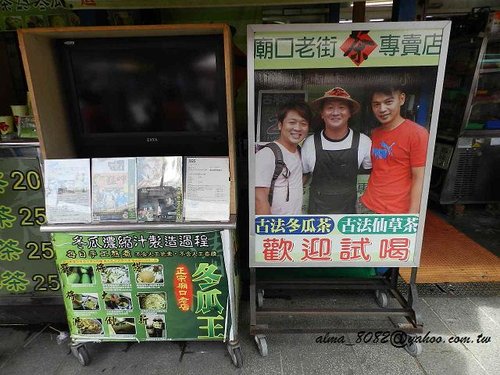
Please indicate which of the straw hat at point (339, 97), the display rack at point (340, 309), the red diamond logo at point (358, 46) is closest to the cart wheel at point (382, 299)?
the display rack at point (340, 309)

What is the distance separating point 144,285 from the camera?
213 centimetres

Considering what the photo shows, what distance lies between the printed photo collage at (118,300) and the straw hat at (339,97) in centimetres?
145

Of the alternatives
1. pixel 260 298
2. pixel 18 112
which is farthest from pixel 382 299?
pixel 18 112

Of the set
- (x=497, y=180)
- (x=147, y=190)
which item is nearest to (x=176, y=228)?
(x=147, y=190)

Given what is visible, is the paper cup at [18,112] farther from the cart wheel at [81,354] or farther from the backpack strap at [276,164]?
the backpack strap at [276,164]

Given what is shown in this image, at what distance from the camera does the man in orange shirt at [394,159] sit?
205 centimetres

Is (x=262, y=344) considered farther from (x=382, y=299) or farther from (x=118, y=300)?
(x=382, y=299)

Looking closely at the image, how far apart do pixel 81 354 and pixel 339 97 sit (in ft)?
A: 8.00

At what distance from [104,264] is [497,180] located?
Result: 474cm

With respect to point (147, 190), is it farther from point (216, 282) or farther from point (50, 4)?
point (50, 4)

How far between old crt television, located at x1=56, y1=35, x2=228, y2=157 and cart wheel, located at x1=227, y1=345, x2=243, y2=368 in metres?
1.33

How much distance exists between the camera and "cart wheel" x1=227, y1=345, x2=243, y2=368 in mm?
2234

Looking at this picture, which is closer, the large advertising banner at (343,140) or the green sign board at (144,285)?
the large advertising banner at (343,140)

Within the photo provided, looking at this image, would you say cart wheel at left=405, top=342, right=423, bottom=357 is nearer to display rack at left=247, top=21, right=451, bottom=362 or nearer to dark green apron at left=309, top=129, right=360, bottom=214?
display rack at left=247, top=21, right=451, bottom=362
